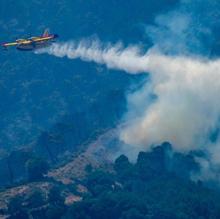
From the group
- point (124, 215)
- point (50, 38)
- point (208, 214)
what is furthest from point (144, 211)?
point (50, 38)

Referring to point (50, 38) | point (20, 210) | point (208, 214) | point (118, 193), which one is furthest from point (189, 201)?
point (50, 38)

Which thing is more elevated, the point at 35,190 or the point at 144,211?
the point at 35,190

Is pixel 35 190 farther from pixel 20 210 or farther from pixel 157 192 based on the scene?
pixel 157 192

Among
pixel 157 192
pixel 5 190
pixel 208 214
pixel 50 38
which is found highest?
pixel 50 38

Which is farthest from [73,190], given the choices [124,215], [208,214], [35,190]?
[208,214]

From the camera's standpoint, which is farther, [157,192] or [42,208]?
[157,192]

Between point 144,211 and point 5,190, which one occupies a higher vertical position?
point 5,190

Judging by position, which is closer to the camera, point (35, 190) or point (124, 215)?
point (124, 215)

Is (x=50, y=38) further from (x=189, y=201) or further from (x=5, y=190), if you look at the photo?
(x=189, y=201)
